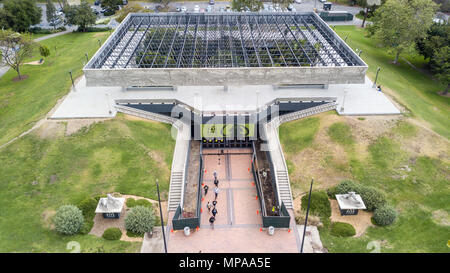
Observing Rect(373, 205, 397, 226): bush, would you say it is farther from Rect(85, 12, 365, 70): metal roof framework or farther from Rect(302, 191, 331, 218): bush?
Rect(85, 12, 365, 70): metal roof framework

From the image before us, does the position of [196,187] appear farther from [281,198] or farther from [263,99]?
[263,99]

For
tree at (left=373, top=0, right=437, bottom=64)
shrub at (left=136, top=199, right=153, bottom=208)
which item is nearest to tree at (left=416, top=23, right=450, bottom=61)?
tree at (left=373, top=0, right=437, bottom=64)

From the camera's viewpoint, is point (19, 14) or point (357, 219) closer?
point (357, 219)

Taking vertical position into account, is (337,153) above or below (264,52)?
below

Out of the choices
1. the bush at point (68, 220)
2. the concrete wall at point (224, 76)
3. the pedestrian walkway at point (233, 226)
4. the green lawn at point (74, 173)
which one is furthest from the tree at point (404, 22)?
the bush at point (68, 220)

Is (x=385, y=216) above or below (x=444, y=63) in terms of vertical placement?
below

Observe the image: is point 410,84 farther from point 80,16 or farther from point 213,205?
point 80,16

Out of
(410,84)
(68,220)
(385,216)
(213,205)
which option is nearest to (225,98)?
(213,205)
